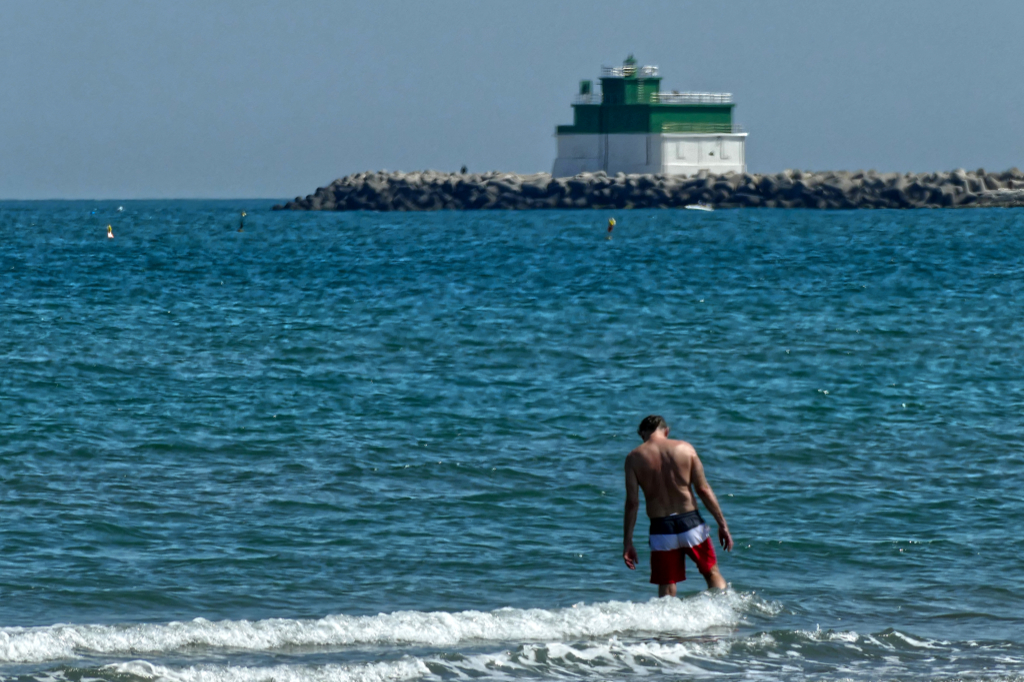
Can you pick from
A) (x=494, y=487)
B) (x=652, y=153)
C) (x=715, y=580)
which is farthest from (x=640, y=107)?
(x=715, y=580)

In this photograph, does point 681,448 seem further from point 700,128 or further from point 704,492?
point 700,128

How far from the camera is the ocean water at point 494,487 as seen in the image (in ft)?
31.1

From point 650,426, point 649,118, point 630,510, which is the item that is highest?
point 649,118

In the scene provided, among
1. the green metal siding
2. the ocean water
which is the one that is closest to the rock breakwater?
the green metal siding

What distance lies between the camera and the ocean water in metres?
9.49

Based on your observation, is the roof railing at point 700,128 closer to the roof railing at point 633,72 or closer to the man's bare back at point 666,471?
the roof railing at point 633,72

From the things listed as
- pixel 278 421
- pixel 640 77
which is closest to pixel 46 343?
pixel 278 421

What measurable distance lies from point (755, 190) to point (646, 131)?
34.3 feet

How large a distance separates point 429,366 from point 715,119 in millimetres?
73759

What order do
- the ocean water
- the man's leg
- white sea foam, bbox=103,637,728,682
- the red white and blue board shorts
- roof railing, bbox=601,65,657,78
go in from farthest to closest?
roof railing, bbox=601,65,657,78, the man's leg, the red white and blue board shorts, the ocean water, white sea foam, bbox=103,637,728,682

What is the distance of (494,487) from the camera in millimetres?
14422

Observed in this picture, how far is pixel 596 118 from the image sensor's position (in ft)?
304

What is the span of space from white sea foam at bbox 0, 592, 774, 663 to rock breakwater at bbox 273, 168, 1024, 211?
82.9 metres

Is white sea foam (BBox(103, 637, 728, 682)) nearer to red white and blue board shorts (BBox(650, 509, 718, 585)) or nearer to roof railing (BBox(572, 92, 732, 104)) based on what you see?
red white and blue board shorts (BBox(650, 509, 718, 585))
